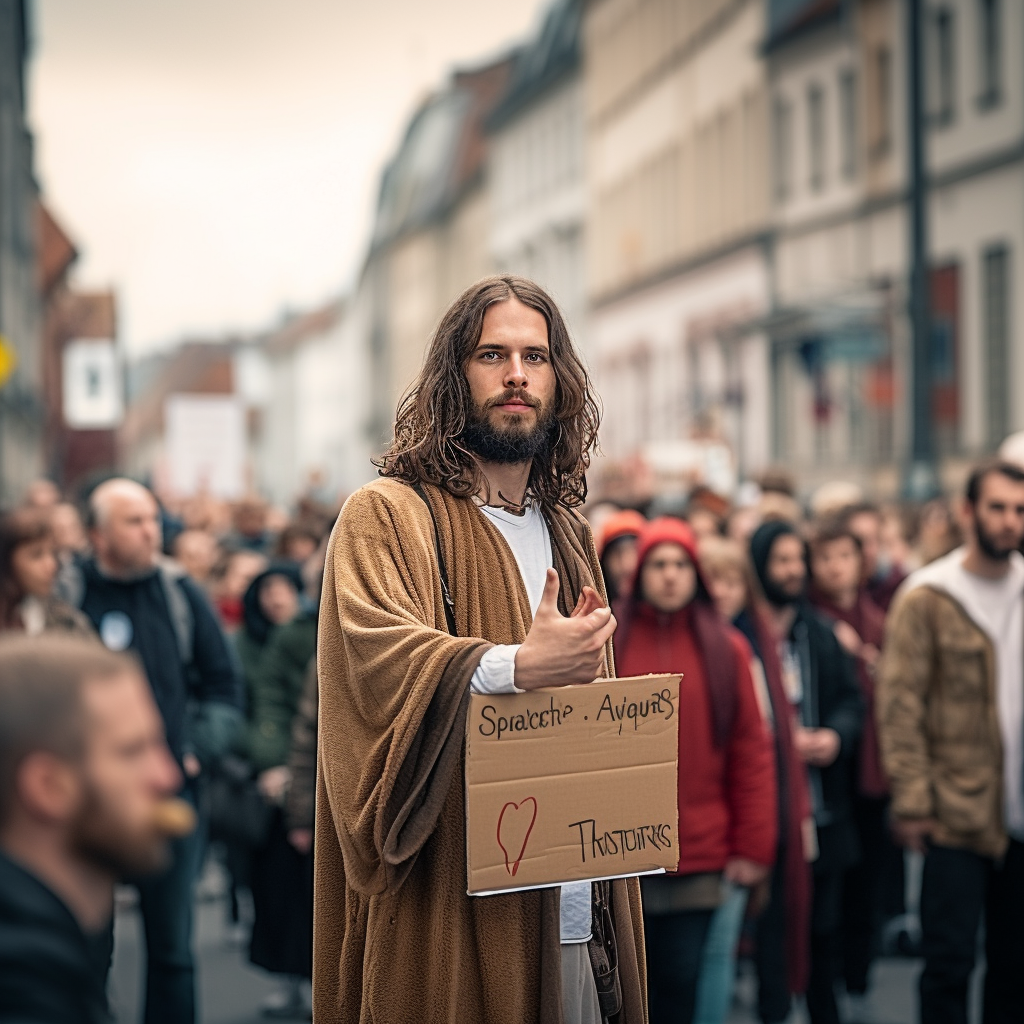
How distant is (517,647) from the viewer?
3.70 meters

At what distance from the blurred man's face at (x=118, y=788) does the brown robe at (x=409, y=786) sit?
1332 millimetres

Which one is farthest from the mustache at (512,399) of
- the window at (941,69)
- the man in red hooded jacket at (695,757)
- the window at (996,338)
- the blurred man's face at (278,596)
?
the window at (941,69)

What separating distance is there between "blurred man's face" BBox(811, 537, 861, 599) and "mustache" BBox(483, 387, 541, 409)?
15.2ft

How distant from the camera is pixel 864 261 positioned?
35344 millimetres

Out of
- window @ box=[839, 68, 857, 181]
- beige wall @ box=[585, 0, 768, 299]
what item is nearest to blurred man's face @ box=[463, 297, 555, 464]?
window @ box=[839, 68, 857, 181]

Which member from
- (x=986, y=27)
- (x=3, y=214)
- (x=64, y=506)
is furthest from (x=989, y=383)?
(x=64, y=506)

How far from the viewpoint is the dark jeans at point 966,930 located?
652 cm

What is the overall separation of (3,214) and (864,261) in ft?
46.4

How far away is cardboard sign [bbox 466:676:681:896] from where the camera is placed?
3713 millimetres

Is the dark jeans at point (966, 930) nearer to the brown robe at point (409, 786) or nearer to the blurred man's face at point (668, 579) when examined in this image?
the blurred man's face at point (668, 579)

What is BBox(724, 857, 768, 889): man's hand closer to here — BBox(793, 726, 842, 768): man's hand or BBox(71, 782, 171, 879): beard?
BBox(793, 726, 842, 768): man's hand

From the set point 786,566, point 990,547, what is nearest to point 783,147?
point 786,566

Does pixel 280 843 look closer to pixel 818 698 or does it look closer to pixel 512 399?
pixel 818 698

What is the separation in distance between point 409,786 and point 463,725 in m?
0.15
